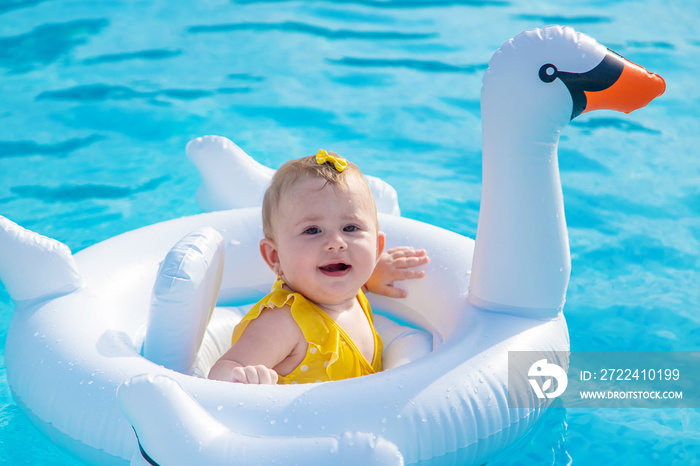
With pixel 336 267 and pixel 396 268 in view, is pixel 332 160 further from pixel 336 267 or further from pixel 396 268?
pixel 396 268

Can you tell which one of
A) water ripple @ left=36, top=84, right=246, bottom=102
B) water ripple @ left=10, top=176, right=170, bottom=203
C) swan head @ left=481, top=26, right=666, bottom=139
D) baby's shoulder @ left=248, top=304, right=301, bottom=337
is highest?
swan head @ left=481, top=26, right=666, bottom=139

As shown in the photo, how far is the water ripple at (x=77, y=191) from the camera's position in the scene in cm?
373

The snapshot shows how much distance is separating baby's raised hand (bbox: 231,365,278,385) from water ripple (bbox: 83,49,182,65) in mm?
3833

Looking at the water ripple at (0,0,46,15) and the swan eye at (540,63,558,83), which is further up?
the swan eye at (540,63,558,83)

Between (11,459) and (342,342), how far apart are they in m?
0.98

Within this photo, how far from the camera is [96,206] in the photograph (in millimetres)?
3652

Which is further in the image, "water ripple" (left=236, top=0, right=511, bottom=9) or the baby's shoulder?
"water ripple" (left=236, top=0, right=511, bottom=9)

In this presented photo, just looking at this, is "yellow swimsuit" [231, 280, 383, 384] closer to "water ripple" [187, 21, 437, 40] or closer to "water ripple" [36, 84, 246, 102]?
"water ripple" [36, 84, 246, 102]

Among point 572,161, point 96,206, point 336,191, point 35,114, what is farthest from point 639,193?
point 35,114

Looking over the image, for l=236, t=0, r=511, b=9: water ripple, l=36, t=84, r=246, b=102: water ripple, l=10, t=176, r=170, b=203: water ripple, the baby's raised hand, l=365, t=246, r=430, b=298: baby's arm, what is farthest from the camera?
l=236, t=0, r=511, b=9: water ripple

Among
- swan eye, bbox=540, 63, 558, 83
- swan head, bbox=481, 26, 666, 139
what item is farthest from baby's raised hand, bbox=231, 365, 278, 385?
swan eye, bbox=540, 63, 558, 83

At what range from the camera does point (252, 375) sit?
1.84 meters

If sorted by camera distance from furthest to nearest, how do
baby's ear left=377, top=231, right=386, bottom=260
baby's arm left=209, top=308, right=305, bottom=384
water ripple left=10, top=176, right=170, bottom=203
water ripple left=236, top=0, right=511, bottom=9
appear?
water ripple left=236, top=0, right=511, bottom=9
water ripple left=10, top=176, right=170, bottom=203
baby's ear left=377, top=231, right=386, bottom=260
baby's arm left=209, top=308, right=305, bottom=384

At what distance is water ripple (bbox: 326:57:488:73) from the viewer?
5125mm
